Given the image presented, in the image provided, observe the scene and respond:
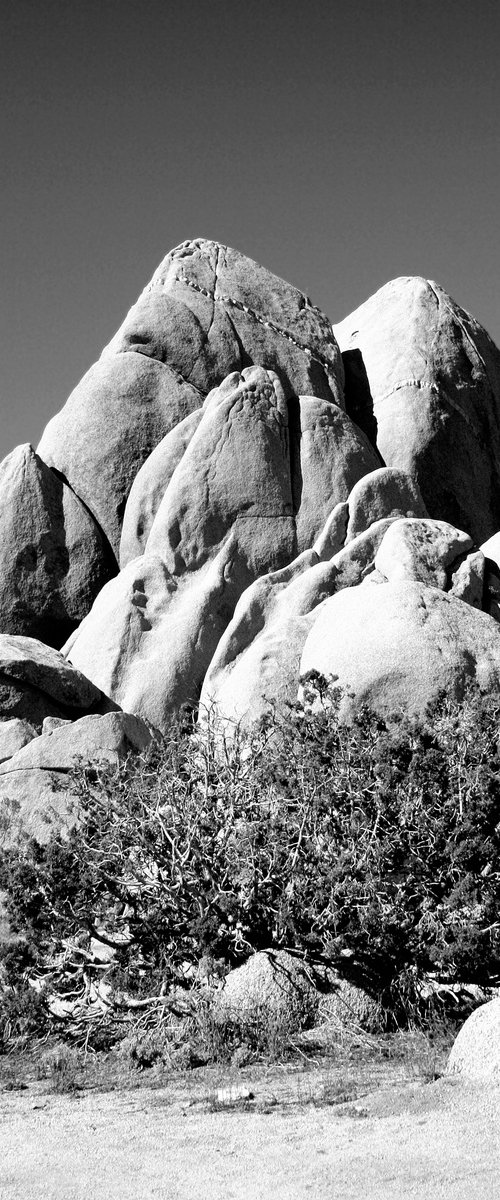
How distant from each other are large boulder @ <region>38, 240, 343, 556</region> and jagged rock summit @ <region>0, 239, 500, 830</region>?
5cm

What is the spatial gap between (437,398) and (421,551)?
716 cm

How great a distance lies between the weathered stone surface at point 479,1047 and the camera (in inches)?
296

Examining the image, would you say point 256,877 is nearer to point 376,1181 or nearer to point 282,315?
point 376,1181

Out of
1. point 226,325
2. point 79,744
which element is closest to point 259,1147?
point 79,744

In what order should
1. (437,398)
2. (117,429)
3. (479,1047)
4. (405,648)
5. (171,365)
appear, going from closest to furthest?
(479,1047) < (405,648) < (117,429) < (171,365) < (437,398)

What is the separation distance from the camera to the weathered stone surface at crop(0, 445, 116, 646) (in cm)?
2322

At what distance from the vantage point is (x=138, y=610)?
21.4 meters

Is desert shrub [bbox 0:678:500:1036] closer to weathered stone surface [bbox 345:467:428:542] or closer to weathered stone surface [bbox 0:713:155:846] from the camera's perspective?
weathered stone surface [bbox 0:713:155:846]

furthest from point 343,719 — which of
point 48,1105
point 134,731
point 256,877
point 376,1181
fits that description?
point 376,1181

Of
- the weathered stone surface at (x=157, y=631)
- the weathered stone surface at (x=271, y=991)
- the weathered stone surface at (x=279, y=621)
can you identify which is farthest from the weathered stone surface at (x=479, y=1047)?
the weathered stone surface at (x=157, y=631)

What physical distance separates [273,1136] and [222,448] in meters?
17.4

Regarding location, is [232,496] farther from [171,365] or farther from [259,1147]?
[259,1147]

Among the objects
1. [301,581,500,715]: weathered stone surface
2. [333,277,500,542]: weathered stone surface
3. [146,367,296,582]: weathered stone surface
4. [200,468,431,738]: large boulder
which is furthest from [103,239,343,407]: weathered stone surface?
[301,581,500,715]: weathered stone surface

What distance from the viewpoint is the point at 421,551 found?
20.1m
